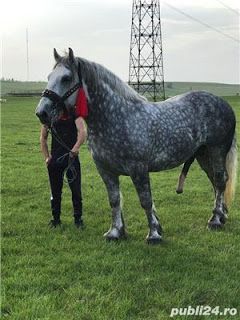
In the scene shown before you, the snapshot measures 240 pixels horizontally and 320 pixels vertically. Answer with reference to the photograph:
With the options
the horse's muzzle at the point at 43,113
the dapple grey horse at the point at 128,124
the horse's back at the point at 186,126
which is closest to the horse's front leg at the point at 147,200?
the dapple grey horse at the point at 128,124

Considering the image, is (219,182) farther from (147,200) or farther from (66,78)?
(66,78)

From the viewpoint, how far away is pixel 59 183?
7086 mm

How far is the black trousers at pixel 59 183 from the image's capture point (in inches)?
273

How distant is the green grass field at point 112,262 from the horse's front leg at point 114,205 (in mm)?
165

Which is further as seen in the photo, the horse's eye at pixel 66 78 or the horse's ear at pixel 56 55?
the horse's ear at pixel 56 55

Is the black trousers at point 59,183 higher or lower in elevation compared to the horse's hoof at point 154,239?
higher

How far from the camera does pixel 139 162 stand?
599 cm

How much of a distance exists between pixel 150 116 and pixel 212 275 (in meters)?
2.16

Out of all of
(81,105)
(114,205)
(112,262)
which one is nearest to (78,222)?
(114,205)

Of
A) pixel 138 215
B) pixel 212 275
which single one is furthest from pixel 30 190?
pixel 212 275

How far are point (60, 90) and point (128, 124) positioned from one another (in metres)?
0.98

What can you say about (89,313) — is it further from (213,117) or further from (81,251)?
(213,117)

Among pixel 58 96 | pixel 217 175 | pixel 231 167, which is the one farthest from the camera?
pixel 231 167

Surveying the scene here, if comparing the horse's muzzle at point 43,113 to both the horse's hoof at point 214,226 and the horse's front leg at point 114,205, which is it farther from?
the horse's hoof at point 214,226
